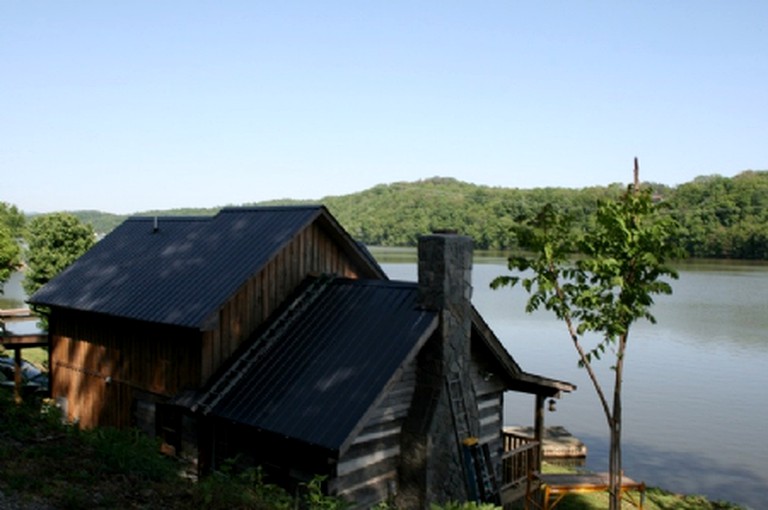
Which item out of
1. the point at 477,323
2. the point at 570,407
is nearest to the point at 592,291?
the point at 477,323

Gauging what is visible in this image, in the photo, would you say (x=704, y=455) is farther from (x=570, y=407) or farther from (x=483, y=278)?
(x=483, y=278)

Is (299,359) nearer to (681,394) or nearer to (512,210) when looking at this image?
(681,394)

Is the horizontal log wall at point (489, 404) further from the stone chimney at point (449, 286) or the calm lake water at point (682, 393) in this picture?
the calm lake water at point (682, 393)

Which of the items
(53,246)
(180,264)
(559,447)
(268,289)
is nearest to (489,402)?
(268,289)

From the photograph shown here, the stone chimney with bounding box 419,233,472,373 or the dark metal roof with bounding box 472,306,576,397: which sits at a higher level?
the stone chimney with bounding box 419,233,472,373

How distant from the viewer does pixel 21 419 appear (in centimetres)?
1313

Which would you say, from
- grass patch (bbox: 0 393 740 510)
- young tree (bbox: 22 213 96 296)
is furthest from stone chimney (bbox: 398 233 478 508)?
young tree (bbox: 22 213 96 296)

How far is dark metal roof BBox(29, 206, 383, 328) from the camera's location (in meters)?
17.1

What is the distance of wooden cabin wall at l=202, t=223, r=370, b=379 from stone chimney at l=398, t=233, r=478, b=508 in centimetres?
444

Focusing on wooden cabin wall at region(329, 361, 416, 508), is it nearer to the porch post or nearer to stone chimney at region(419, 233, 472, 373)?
stone chimney at region(419, 233, 472, 373)

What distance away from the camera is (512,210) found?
117m

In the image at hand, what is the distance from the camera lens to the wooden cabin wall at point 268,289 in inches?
652

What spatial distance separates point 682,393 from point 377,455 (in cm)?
2839

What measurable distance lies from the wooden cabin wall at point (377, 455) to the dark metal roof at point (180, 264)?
4.64 metres
